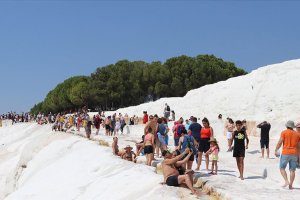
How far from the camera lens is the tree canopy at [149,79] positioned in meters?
86.9

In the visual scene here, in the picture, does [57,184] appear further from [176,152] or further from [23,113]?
[23,113]

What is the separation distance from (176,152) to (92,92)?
80.9m

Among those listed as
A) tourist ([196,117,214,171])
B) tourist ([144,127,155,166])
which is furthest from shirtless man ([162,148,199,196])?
tourist ([144,127,155,166])

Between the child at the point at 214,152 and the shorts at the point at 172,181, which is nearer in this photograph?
the shorts at the point at 172,181

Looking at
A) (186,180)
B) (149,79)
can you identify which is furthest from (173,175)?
(149,79)

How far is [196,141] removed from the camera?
16953 mm

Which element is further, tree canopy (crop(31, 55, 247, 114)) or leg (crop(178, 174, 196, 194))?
tree canopy (crop(31, 55, 247, 114))

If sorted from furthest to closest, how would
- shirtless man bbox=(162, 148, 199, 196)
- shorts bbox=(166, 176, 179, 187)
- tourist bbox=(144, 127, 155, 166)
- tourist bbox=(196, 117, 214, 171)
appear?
tourist bbox=(144, 127, 155, 166) → tourist bbox=(196, 117, 214, 171) → shorts bbox=(166, 176, 179, 187) → shirtless man bbox=(162, 148, 199, 196)

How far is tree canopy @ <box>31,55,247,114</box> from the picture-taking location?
3420 inches

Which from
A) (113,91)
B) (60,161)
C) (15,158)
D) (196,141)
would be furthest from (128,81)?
(196,141)

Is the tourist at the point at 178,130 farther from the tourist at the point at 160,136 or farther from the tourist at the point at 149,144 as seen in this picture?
the tourist at the point at 149,144

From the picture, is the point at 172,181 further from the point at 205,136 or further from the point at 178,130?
the point at 178,130

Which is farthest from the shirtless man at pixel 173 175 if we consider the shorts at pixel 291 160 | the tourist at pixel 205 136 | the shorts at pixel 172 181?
the tourist at pixel 205 136

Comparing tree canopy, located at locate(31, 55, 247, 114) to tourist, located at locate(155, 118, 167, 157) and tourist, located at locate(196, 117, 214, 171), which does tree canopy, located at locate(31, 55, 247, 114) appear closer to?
tourist, located at locate(155, 118, 167, 157)
